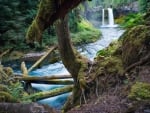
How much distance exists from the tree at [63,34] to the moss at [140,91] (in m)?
1.72

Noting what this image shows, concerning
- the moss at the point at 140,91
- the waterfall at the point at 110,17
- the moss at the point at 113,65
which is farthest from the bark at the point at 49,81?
the waterfall at the point at 110,17

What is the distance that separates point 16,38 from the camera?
18859 mm

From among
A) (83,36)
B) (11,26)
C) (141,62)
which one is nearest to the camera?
(141,62)

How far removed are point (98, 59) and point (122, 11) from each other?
31007mm

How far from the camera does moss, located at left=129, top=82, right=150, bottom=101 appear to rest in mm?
4277

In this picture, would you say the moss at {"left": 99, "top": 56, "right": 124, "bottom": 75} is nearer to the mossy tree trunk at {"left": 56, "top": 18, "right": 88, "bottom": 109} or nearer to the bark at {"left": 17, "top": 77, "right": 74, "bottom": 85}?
the mossy tree trunk at {"left": 56, "top": 18, "right": 88, "bottom": 109}

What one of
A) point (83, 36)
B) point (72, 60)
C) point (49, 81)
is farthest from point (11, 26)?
point (72, 60)

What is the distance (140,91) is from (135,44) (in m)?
1.47

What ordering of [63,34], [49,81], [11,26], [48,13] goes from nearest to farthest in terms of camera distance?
1. [48,13]
2. [63,34]
3. [49,81]
4. [11,26]

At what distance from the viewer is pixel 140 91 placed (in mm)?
4387

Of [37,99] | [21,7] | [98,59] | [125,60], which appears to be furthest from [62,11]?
[21,7]

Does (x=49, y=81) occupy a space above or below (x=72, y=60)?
below

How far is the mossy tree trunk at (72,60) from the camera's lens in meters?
6.27

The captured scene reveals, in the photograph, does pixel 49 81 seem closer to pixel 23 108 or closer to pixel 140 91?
pixel 140 91
